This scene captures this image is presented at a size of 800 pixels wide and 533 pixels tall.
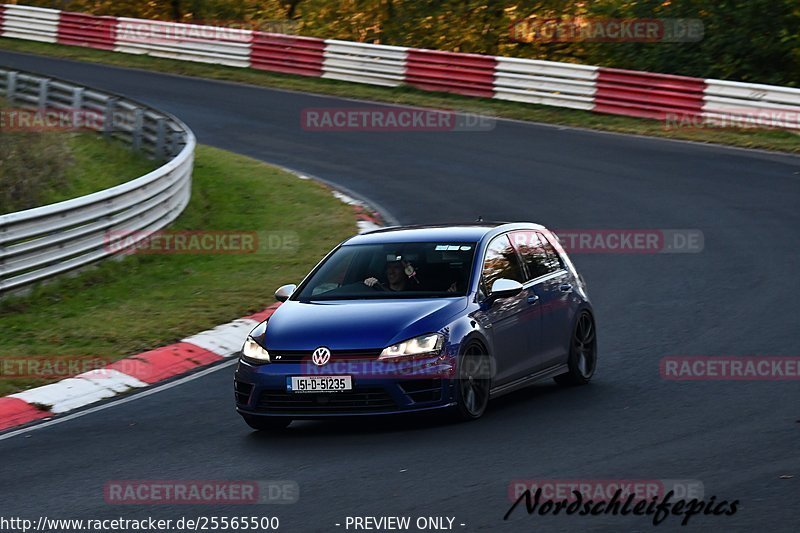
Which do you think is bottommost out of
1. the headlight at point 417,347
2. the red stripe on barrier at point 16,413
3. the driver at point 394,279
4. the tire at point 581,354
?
the red stripe on barrier at point 16,413

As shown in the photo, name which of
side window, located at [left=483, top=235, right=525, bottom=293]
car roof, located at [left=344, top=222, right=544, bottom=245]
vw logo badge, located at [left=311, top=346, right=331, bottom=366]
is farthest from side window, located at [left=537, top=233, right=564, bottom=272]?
vw logo badge, located at [left=311, top=346, right=331, bottom=366]

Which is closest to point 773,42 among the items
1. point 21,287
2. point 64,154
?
point 64,154

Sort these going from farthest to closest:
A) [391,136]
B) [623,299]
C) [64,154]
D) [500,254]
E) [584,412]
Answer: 1. [391,136]
2. [64,154]
3. [623,299]
4. [500,254]
5. [584,412]

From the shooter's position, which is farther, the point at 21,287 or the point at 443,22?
the point at 443,22

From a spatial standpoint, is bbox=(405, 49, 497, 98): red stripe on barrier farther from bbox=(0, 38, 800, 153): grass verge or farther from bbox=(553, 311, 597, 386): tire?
bbox=(553, 311, 597, 386): tire

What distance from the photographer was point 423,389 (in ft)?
31.5

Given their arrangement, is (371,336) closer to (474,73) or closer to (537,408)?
(537,408)

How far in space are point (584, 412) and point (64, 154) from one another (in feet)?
48.0

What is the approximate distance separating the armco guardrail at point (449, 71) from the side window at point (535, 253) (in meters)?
16.0

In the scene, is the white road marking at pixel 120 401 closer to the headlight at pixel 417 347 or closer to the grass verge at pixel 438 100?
the headlight at pixel 417 347

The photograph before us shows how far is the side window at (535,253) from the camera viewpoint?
11.4 m

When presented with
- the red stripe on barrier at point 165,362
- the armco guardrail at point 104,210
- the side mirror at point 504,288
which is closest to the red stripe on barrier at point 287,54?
the armco guardrail at point 104,210

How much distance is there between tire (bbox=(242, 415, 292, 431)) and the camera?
9.81 m

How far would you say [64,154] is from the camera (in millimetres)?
22828
